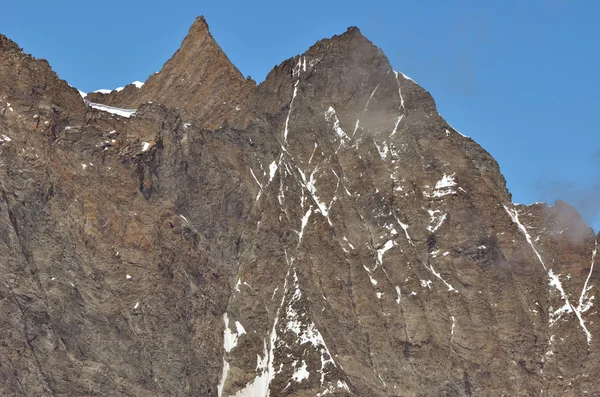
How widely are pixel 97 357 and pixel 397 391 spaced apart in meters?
29.2

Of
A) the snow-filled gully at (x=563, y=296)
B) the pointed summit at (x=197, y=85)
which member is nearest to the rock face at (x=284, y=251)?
the snow-filled gully at (x=563, y=296)

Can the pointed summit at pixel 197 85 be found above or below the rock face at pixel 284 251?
above

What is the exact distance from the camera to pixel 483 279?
132375 mm

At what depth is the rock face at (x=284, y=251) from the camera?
370 feet

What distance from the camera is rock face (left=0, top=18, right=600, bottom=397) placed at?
370ft

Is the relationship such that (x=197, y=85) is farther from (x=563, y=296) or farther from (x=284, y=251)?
(x=563, y=296)

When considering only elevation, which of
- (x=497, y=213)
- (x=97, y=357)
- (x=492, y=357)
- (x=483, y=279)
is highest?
(x=497, y=213)

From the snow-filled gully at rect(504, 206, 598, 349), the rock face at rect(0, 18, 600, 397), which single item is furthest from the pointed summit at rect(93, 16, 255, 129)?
the snow-filled gully at rect(504, 206, 598, 349)

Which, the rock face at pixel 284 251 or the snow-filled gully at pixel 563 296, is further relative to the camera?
the snow-filled gully at pixel 563 296

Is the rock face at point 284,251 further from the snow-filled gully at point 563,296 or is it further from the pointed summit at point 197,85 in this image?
the pointed summit at point 197,85

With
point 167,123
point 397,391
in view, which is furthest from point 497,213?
point 167,123

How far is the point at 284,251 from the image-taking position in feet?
419

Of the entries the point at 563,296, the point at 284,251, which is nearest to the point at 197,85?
the point at 284,251

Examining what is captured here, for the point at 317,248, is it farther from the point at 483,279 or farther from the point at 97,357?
the point at 97,357
